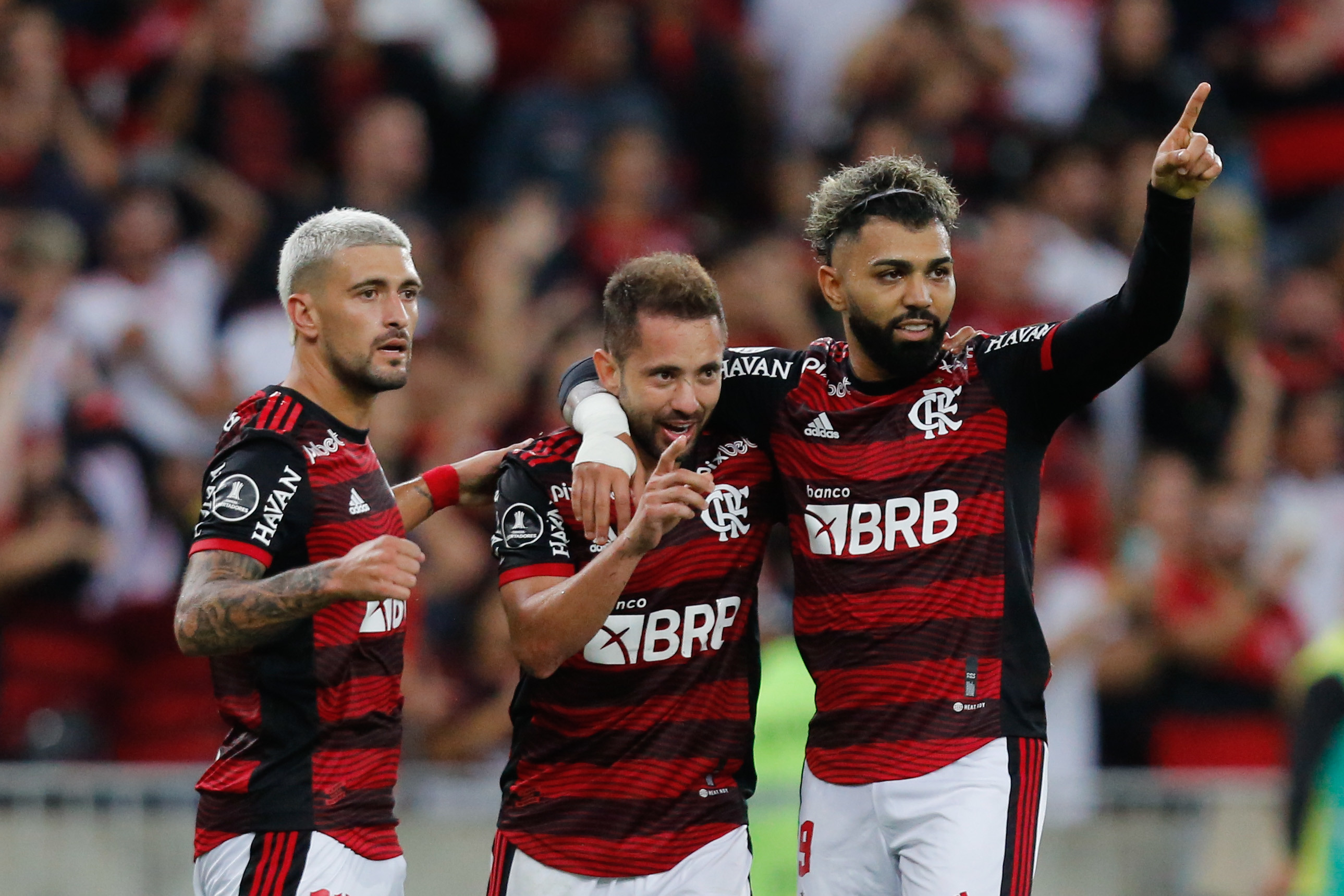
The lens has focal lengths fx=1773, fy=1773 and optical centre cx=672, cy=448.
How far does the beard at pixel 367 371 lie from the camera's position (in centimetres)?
535

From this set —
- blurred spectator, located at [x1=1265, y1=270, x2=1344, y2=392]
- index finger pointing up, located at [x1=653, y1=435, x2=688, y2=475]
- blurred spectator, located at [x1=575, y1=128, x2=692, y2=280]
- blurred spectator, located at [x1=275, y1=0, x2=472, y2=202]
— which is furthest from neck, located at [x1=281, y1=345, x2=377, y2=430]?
blurred spectator, located at [x1=1265, y1=270, x2=1344, y2=392]

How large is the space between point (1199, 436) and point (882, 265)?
5862 mm

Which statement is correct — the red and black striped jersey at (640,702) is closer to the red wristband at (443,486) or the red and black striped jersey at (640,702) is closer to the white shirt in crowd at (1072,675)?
the red wristband at (443,486)

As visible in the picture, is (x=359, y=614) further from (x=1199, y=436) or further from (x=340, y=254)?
(x=1199, y=436)

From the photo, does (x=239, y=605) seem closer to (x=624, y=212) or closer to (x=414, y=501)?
(x=414, y=501)

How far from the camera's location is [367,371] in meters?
5.35

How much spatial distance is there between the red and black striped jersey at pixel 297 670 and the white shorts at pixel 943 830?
1358mm

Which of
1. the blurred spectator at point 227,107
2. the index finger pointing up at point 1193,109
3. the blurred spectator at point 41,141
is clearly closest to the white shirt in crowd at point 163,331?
the blurred spectator at point 41,141

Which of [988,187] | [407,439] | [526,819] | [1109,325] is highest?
[988,187]

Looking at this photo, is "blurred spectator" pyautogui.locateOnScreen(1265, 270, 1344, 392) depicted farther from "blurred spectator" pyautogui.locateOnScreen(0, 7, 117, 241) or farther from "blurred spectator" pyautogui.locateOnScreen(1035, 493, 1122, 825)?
"blurred spectator" pyautogui.locateOnScreen(0, 7, 117, 241)

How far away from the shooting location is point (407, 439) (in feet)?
32.1

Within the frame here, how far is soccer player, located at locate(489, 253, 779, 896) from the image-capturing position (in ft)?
17.7

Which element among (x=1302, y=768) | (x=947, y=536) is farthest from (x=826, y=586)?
(x=1302, y=768)

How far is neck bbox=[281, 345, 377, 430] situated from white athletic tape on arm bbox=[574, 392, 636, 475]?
0.66 meters
